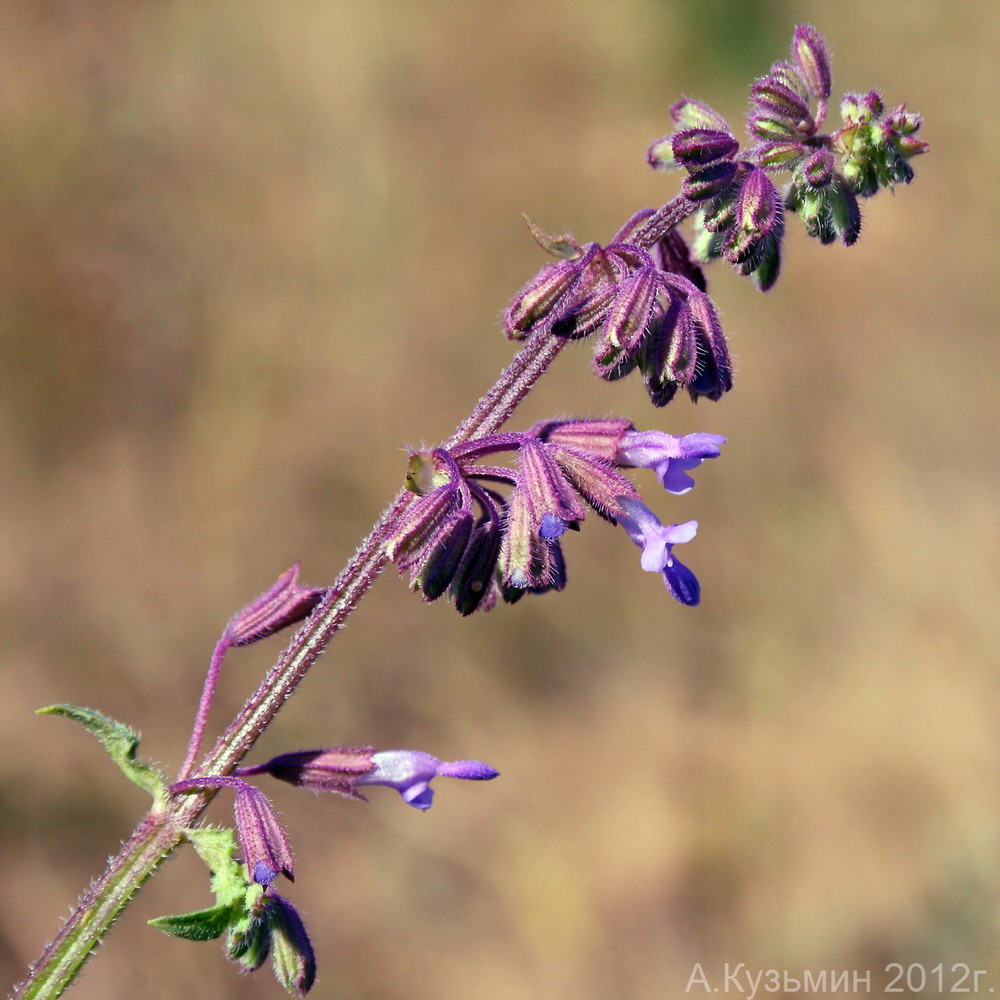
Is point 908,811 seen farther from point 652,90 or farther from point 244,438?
point 652,90

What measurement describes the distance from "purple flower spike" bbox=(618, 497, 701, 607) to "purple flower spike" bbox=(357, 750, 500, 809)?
2.07 ft

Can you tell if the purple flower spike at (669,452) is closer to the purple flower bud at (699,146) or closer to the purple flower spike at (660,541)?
the purple flower spike at (660,541)

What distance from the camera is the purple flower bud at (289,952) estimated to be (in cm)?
238

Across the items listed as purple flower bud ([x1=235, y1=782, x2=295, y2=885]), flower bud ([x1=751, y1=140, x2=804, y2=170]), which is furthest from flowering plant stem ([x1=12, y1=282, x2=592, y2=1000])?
flower bud ([x1=751, y1=140, x2=804, y2=170])

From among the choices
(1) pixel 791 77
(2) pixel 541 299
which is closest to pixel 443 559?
(2) pixel 541 299

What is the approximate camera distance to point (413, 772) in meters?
2.61

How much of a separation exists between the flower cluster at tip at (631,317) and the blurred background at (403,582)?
5749mm

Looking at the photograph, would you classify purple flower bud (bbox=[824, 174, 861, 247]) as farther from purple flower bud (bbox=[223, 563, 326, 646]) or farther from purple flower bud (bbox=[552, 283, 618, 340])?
purple flower bud (bbox=[223, 563, 326, 646])

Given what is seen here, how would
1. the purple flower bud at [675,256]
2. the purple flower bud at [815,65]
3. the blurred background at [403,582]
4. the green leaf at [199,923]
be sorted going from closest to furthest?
1. the green leaf at [199,923]
2. the purple flower bud at [815,65]
3. the purple flower bud at [675,256]
4. the blurred background at [403,582]

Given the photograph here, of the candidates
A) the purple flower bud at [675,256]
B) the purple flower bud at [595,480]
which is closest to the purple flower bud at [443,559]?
the purple flower bud at [595,480]

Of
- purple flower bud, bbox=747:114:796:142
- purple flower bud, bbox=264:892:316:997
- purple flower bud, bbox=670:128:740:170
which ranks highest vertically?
purple flower bud, bbox=747:114:796:142

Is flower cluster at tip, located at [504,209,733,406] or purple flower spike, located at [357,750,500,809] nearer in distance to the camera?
flower cluster at tip, located at [504,209,733,406]

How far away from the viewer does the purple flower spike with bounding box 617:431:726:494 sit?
2514 millimetres

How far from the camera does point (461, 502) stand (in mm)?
2312
